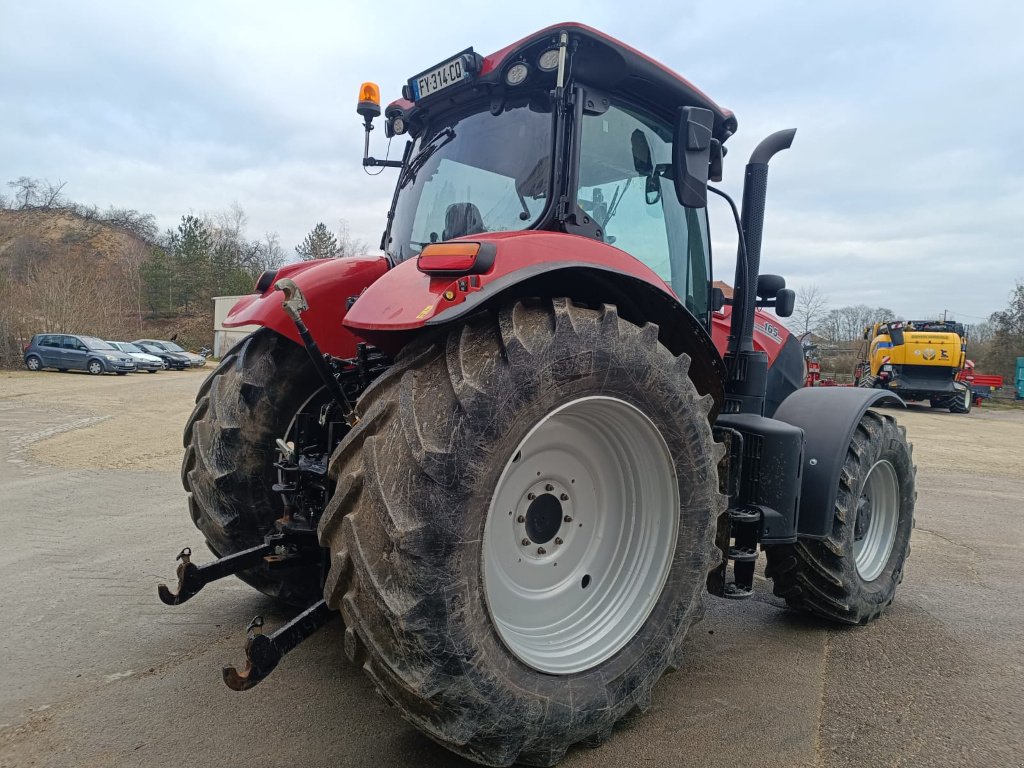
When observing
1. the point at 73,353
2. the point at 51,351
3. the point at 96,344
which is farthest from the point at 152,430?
the point at 51,351

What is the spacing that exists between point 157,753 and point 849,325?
1775 inches

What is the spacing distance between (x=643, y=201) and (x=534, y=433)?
129 cm

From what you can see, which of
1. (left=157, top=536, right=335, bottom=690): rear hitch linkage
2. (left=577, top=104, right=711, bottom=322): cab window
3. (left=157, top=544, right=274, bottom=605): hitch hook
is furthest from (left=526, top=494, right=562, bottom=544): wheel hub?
(left=577, top=104, right=711, bottom=322): cab window

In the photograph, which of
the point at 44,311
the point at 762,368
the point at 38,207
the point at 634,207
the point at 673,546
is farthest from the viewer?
the point at 38,207

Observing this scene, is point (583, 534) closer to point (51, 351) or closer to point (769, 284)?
point (769, 284)

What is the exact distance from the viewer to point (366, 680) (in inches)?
105

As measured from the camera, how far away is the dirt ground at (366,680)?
223cm

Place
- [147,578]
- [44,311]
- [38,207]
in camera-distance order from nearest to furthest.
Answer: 1. [147,578]
2. [44,311]
3. [38,207]

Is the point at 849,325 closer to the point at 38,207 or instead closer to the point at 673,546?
the point at 673,546

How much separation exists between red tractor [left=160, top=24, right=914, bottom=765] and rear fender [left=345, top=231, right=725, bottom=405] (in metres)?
0.01

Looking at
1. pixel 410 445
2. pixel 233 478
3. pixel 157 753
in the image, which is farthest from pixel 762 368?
→ pixel 157 753

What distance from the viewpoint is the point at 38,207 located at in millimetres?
78375

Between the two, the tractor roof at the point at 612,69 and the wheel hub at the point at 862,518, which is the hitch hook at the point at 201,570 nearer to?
the tractor roof at the point at 612,69

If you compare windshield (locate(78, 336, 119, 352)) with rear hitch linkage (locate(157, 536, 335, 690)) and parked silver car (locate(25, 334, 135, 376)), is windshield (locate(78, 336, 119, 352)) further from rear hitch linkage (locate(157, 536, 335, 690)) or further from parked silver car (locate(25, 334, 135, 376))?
rear hitch linkage (locate(157, 536, 335, 690))
